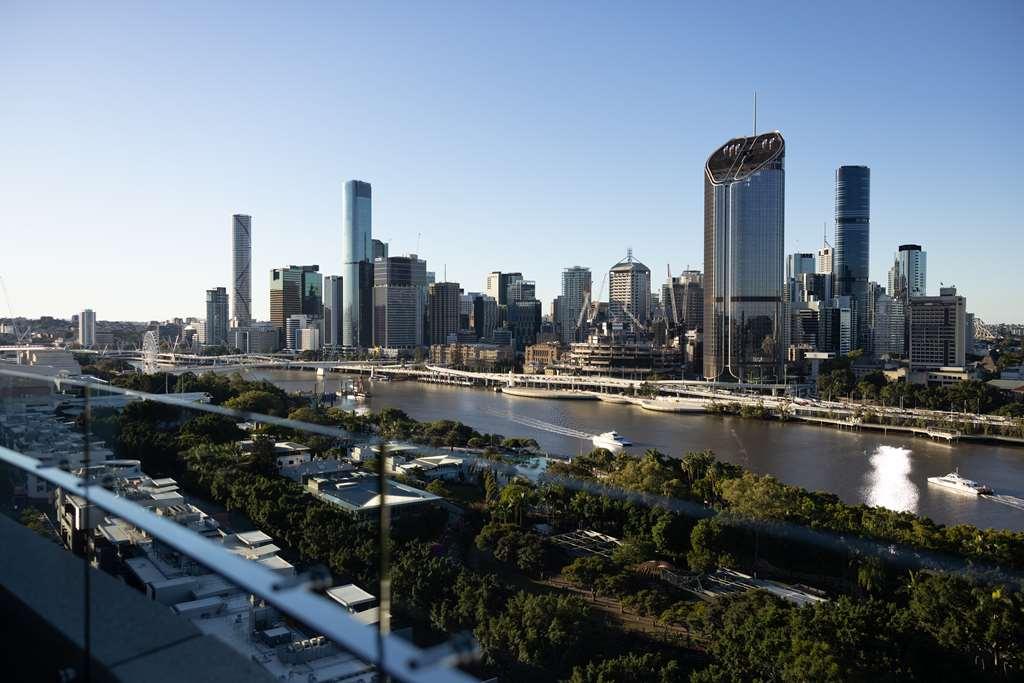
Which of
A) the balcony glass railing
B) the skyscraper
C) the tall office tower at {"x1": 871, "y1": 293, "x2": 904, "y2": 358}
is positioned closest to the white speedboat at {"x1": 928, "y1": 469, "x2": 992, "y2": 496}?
the balcony glass railing

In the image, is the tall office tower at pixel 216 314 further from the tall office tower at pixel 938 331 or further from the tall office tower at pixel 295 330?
the tall office tower at pixel 938 331

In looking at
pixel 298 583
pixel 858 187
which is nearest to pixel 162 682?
pixel 298 583

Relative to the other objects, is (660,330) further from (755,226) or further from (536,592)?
(536,592)

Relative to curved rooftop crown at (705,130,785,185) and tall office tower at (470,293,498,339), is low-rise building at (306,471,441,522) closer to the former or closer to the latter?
curved rooftop crown at (705,130,785,185)

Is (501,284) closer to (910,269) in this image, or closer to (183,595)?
(910,269)

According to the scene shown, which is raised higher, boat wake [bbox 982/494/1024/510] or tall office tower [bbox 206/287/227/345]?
tall office tower [bbox 206/287/227/345]

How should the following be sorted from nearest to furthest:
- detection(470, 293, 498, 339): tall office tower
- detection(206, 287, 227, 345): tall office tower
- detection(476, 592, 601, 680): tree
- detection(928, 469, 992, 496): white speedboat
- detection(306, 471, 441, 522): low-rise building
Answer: detection(306, 471, 441, 522): low-rise building → detection(476, 592, 601, 680): tree → detection(928, 469, 992, 496): white speedboat → detection(470, 293, 498, 339): tall office tower → detection(206, 287, 227, 345): tall office tower
